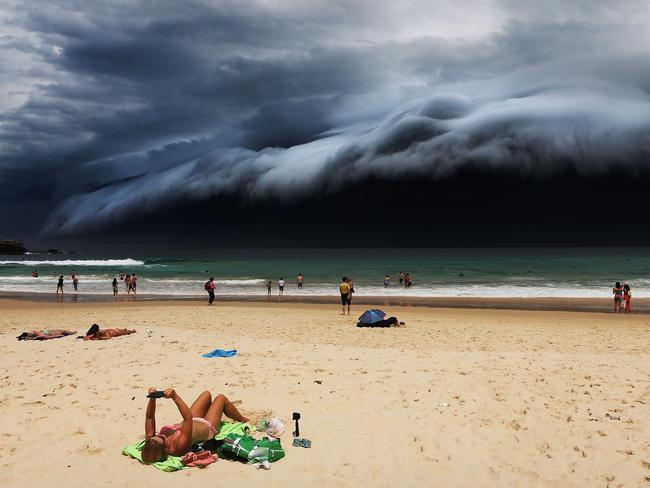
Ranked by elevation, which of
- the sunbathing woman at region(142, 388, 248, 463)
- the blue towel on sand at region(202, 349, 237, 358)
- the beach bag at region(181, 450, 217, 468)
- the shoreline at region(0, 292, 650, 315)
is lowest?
the shoreline at region(0, 292, 650, 315)

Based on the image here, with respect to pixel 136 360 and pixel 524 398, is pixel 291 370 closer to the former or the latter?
pixel 136 360

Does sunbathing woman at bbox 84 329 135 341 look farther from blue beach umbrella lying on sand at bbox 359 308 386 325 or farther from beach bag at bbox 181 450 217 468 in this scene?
beach bag at bbox 181 450 217 468

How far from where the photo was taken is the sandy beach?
22.0 ft

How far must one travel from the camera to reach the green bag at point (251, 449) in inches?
275

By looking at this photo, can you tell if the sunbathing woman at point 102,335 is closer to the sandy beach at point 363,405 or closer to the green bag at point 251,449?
the sandy beach at point 363,405

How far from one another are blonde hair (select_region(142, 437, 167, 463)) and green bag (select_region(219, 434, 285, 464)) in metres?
0.83

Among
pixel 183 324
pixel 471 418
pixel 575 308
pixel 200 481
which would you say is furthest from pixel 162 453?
pixel 575 308

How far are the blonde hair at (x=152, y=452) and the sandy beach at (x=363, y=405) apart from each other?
0.54 feet

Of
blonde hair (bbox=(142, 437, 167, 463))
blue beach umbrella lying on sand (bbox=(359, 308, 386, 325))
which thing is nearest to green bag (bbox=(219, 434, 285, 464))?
blonde hair (bbox=(142, 437, 167, 463))

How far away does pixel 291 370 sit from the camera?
38.9 ft

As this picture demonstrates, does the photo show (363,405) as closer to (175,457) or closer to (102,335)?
(175,457)

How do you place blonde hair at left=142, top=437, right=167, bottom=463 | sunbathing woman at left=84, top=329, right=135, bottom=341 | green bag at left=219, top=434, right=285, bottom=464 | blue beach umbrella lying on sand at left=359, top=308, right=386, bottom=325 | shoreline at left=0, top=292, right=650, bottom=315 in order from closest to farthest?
blonde hair at left=142, top=437, right=167, bottom=463
green bag at left=219, top=434, right=285, bottom=464
sunbathing woman at left=84, top=329, right=135, bottom=341
blue beach umbrella lying on sand at left=359, top=308, right=386, bottom=325
shoreline at left=0, top=292, right=650, bottom=315

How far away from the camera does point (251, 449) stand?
23.3 feet

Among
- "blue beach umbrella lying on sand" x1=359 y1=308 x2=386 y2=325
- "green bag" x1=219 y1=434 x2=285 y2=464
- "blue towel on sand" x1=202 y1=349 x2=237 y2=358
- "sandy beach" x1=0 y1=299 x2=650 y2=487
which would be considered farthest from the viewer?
"blue beach umbrella lying on sand" x1=359 y1=308 x2=386 y2=325
